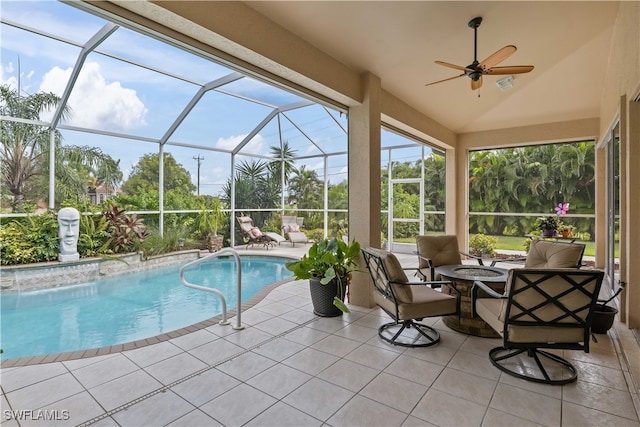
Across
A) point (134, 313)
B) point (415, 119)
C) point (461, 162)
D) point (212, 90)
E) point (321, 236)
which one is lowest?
point (134, 313)

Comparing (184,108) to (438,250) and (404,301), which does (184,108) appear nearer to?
(438,250)

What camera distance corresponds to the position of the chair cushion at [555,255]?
141 inches

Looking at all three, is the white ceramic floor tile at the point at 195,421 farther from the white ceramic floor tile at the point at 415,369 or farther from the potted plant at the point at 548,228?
the potted plant at the point at 548,228

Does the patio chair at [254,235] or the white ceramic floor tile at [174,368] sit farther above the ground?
the patio chair at [254,235]

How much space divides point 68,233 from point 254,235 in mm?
4774

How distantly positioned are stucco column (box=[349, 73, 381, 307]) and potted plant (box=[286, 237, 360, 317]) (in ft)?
1.20

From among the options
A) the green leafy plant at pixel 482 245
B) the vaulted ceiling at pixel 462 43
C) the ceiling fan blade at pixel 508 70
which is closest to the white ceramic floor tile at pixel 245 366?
the vaulted ceiling at pixel 462 43

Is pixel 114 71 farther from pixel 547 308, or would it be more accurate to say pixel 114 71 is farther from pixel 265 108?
pixel 547 308

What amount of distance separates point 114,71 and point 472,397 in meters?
7.26

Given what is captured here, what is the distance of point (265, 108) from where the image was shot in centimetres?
863

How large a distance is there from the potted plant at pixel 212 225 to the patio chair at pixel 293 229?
83.1 inches

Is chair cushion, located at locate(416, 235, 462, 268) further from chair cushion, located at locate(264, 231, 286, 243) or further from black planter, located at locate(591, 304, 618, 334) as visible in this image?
chair cushion, located at locate(264, 231, 286, 243)

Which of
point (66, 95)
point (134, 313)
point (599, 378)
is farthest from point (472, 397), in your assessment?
point (66, 95)

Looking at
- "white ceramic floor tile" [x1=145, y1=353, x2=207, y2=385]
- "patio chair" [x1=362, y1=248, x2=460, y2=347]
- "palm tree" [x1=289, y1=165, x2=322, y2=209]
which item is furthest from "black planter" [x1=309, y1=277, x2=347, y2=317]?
"palm tree" [x1=289, y1=165, x2=322, y2=209]
